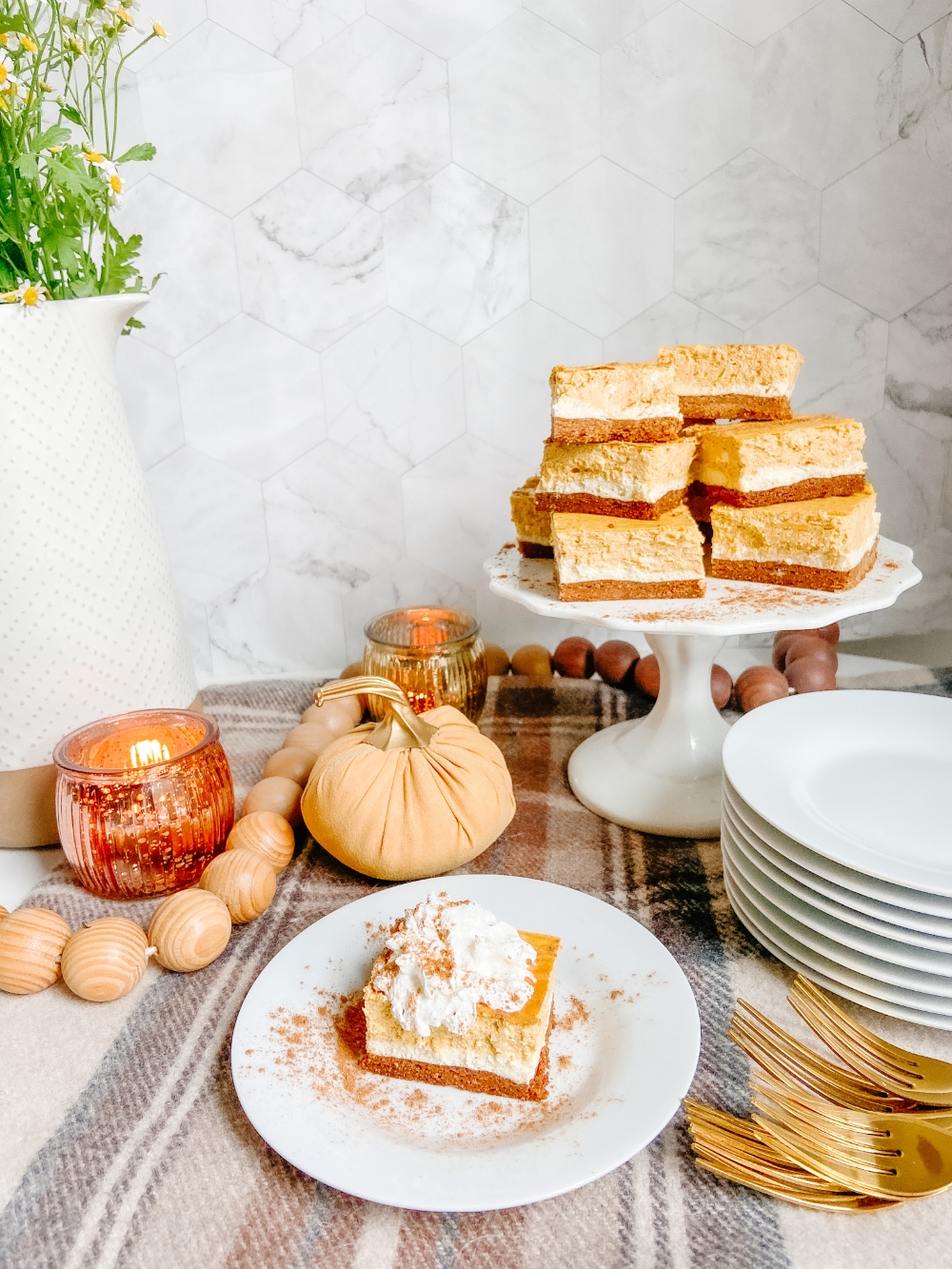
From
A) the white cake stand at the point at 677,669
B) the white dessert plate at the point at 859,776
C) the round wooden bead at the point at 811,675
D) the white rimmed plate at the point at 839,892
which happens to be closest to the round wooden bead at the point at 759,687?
the round wooden bead at the point at 811,675

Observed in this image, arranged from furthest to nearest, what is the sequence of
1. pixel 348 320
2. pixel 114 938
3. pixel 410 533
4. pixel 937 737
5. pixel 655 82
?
pixel 410 533
pixel 348 320
pixel 655 82
pixel 937 737
pixel 114 938

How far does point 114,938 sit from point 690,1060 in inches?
19.0

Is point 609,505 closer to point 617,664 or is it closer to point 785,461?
point 785,461

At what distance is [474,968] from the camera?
70cm

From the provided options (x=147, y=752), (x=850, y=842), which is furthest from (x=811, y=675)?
(x=147, y=752)

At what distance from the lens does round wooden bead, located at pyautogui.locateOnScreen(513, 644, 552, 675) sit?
1.48 meters

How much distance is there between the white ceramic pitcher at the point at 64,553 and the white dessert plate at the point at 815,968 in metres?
0.67

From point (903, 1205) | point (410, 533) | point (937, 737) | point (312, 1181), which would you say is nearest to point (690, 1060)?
point (903, 1205)

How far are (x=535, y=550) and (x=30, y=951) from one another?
0.71 metres

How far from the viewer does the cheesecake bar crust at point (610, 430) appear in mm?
1082

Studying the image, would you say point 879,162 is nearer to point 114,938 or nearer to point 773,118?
point 773,118

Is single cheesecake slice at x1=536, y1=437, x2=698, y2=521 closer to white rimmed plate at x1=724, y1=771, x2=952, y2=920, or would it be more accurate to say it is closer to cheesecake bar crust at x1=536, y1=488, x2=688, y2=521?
cheesecake bar crust at x1=536, y1=488, x2=688, y2=521

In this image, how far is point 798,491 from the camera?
1.10 metres

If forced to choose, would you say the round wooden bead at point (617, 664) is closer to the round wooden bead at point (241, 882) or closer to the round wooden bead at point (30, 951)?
the round wooden bead at point (241, 882)
